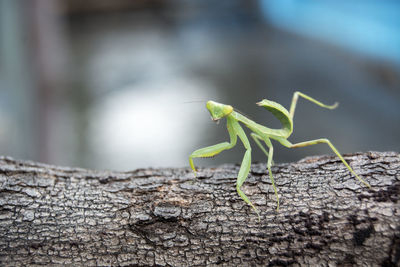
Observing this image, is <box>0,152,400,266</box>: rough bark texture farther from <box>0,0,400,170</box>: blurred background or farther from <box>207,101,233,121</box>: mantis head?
<box>0,0,400,170</box>: blurred background

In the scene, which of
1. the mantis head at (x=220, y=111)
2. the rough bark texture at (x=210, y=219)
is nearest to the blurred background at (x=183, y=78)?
the mantis head at (x=220, y=111)

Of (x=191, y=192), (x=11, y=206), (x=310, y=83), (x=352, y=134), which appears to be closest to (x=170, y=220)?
(x=191, y=192)

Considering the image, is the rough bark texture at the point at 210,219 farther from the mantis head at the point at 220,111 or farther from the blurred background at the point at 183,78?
the blurred background at the point at 183,78

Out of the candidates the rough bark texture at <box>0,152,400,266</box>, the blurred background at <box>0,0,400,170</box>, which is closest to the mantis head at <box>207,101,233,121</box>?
the rough bark texture at <box>0,152,400,266</box>

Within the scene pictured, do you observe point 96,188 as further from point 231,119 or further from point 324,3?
point 324,3

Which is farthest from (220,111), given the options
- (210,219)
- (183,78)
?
(183,78)

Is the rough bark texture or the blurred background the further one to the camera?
the blurred background
